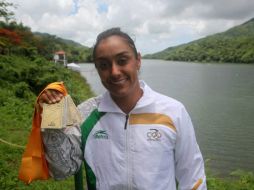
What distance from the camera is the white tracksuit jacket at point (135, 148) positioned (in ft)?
6.54

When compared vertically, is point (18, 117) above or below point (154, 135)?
below

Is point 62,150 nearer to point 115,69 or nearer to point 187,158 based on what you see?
point 115,69

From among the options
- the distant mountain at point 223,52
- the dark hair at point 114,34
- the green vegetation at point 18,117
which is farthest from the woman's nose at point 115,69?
the distant mountain at point 223,52

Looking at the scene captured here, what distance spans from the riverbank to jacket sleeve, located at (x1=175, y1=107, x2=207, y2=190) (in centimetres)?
294

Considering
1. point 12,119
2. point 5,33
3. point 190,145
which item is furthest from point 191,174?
point 5,33

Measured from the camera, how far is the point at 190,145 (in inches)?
80.0

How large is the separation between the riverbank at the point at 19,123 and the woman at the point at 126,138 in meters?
2.69

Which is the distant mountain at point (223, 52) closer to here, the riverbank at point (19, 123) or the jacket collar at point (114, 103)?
the riverbank at point (19, 123)

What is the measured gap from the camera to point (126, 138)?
2016mm

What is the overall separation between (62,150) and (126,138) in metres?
0.35

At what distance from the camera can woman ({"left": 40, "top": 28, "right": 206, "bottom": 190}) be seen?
199 cm

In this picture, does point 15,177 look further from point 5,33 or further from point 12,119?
point 5,33

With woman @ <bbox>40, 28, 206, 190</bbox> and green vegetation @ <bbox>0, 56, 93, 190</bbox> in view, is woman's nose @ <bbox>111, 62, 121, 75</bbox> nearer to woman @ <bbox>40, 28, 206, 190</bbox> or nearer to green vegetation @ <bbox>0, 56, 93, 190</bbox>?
woman @ <bbox>40, 28, 206, 190</bbox>

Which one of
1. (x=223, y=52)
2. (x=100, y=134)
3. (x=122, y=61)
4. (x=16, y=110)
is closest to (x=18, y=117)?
(x=16, y=110)
